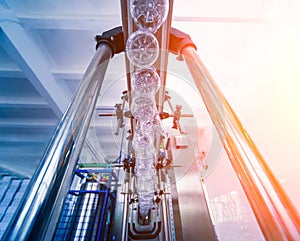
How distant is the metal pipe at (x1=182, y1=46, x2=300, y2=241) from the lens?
0.63 ft

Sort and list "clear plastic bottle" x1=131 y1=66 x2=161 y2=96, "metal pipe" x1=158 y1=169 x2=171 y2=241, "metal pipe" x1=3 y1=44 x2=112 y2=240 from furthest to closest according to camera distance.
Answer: "metal pipe" x1=158 y1=169 x2=171 y2=241
"clear plastic bottle" x1=131 y1=66 x2=161 y2=96
"metal pipe" x1=3 y1=44 x2=112 y2=240

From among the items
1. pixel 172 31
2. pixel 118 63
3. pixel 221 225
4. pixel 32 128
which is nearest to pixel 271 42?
pixel 172 31

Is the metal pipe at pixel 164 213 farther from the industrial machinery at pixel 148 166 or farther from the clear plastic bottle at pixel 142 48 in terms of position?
the clear plastic bottle at pixel 142 48

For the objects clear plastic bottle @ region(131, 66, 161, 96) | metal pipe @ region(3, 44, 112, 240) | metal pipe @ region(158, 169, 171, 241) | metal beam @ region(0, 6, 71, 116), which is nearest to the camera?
metal pipe @ region(3, 44, 112, 240)

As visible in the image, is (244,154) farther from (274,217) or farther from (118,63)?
(118,63)

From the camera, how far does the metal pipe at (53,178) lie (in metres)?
0.19

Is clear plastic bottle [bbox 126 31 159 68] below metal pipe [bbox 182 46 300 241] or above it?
above

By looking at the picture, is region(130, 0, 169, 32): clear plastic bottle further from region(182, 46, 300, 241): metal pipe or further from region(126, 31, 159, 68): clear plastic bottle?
region(182, 46, 300, 241): metal pipe

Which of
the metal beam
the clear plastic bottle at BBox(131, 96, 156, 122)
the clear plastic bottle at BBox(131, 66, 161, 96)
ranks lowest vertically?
the clear plastic bottle at BBox(131, 96, 156, 122)

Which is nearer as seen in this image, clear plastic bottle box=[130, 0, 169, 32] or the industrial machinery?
the industrial machinery

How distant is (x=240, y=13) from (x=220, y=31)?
0.21 metres

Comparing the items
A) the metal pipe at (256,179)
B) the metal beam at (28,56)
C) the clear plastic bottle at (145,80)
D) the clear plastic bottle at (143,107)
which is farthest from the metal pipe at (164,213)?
the metal beam at (28,56)

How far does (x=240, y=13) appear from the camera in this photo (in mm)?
1542

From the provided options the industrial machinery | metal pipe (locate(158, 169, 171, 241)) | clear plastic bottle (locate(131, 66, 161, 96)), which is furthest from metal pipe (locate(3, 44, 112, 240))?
metal pipe (locate(158, 169, 171, 241))
